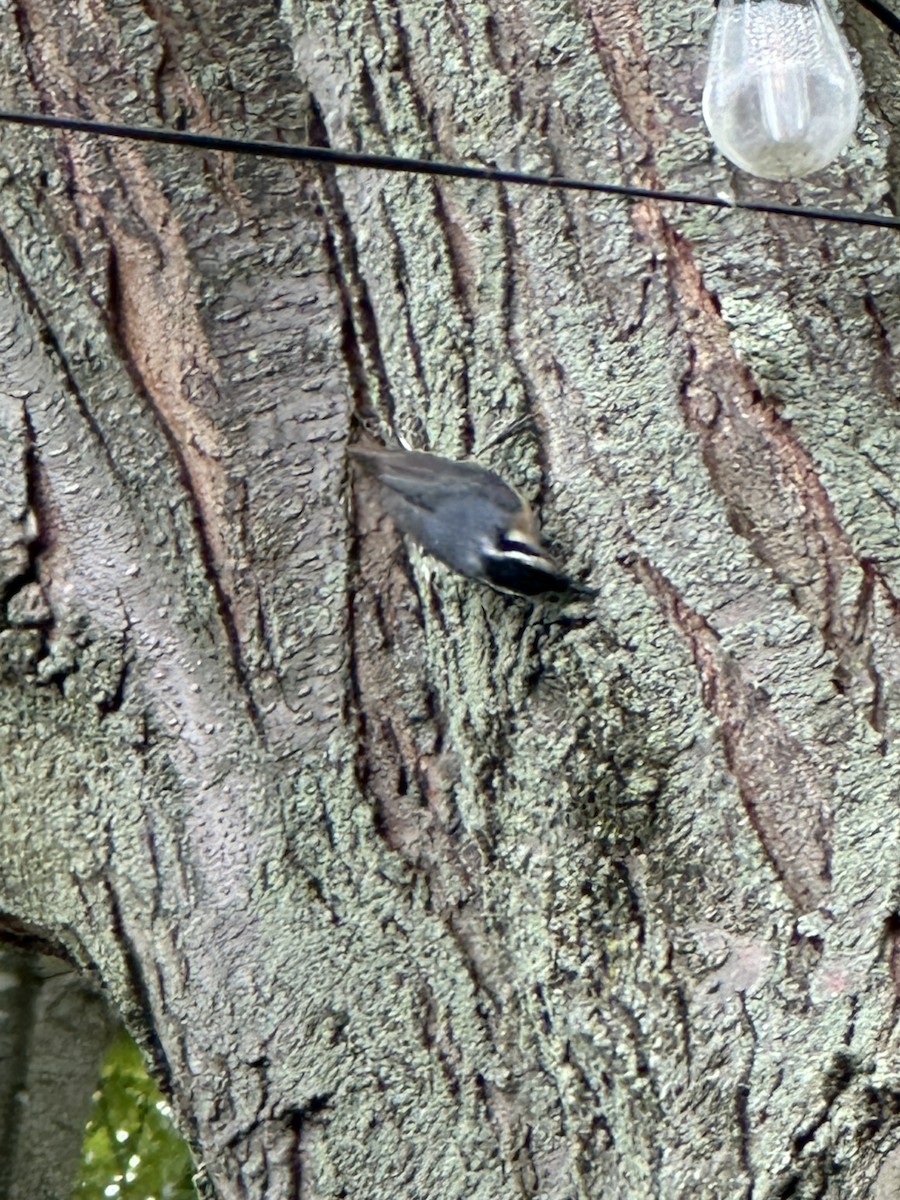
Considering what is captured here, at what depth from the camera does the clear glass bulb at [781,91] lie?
1.28m

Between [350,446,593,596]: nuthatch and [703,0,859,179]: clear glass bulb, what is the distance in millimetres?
446

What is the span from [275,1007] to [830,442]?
871mm

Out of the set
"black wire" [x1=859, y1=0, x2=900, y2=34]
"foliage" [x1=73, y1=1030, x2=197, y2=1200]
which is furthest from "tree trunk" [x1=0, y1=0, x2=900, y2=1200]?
"foliage" [x1=73, y1=1030, x2=197, y2=1200]

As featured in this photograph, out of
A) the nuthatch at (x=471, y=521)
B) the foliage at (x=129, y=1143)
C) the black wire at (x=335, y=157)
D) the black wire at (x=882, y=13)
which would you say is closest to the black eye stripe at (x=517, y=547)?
the nuthatch at (x=471, y=521)

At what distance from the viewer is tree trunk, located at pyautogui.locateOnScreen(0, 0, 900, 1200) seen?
1594mm

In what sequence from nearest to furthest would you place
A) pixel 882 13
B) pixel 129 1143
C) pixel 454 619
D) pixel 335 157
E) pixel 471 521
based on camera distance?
pixel 335 157
pixel 882 13
pixel 471 521
pixel 454 619
pixel 129 1143

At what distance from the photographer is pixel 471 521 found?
1.57 metres

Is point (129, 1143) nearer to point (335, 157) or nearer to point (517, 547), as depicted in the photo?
point (517, 547)

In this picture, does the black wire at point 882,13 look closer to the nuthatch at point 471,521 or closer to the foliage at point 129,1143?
the nuthatch at point 471,521

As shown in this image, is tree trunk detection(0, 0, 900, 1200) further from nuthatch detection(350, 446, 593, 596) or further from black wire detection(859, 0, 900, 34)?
black wire detection(859, 0, 900, 34)

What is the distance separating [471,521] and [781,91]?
50 centimetres

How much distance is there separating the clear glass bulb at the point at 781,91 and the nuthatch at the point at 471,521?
1.46 ft

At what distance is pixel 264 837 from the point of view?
179cm

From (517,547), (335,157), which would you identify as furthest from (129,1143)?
(335,157)
